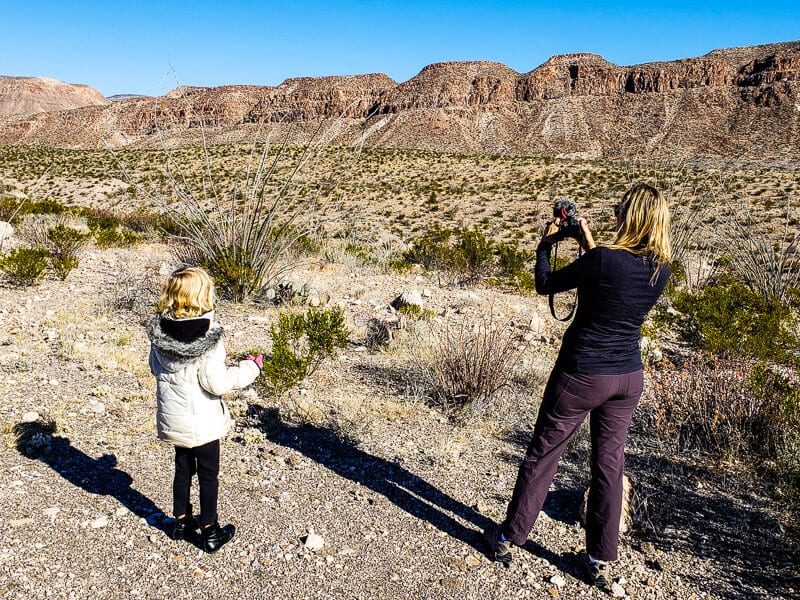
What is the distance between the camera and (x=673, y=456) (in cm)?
380

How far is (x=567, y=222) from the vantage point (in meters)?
2.60

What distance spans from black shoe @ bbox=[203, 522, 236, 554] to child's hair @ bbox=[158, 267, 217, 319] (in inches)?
38.2

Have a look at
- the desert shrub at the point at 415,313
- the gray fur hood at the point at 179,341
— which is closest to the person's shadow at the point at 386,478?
the gray fur hood at the point at 179,341

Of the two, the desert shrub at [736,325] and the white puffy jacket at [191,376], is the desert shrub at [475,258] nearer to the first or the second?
the desert shrub at [736,325]

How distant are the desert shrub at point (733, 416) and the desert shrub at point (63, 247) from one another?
7335 millimetres

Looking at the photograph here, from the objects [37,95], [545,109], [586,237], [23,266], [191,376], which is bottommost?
[23,266]

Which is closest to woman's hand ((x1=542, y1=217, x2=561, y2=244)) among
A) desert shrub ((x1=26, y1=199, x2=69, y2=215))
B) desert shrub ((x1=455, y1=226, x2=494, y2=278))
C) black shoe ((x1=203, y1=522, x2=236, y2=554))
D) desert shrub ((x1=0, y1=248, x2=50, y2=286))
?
black shoe ((x1=203, y1=522, x2=236, y2=554))

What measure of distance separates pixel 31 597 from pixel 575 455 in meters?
2.96

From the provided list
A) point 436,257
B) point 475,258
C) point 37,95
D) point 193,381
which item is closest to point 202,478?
point 193,381

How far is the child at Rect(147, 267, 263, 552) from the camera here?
2.43 meters

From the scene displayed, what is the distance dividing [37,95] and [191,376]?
186m

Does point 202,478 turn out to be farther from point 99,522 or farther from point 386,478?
point 386,478

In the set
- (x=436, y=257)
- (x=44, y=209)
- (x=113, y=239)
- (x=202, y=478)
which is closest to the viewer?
(x=202, y=478)

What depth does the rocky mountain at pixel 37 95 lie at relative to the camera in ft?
482
